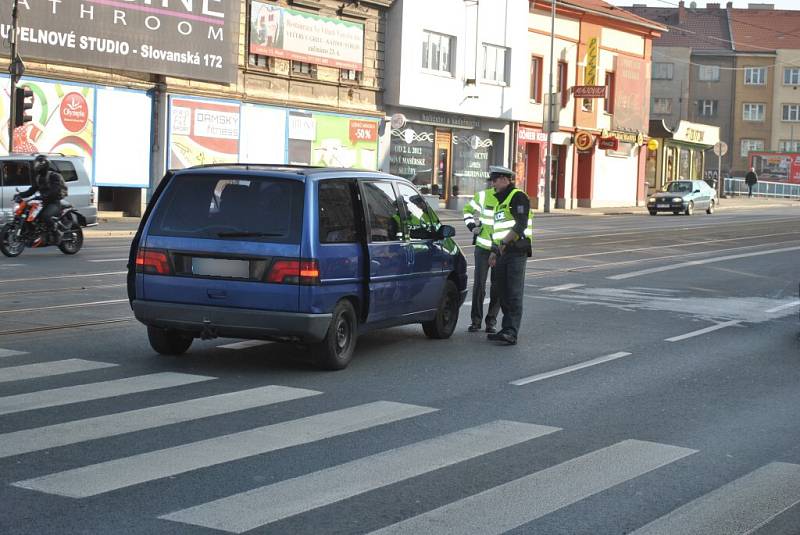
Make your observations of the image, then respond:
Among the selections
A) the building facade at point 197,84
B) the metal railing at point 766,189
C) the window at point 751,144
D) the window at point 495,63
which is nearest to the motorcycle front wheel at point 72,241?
the building facade at point 197,84

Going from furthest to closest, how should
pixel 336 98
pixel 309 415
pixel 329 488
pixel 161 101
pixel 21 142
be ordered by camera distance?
pixel 336 98, pixel 161 101, pixel 21 142, pixel 309 415, pixel 329 488

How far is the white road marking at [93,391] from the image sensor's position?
815cm

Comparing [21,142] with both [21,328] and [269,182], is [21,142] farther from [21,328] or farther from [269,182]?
[269,182]

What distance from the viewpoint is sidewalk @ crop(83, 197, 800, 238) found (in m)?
28.6

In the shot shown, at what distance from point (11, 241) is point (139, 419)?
13627 millimetres

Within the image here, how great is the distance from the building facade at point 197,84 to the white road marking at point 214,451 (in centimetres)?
2463

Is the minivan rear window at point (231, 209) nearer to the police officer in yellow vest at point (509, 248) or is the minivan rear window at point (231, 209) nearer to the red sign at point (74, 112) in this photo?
the police officer in yellow vest at point (509, 248)

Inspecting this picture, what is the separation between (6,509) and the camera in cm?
567

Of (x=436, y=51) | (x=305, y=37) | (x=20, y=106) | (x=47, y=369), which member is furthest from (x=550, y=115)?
(x=47, y=369)

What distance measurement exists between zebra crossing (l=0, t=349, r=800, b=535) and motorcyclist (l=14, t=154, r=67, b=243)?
41.6 ft

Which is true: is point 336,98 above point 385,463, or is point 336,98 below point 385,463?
above

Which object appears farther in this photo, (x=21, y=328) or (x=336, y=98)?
(x=336, y=98)

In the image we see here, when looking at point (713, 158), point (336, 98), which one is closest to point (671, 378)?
point (336, 98)

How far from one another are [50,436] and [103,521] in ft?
5.99
